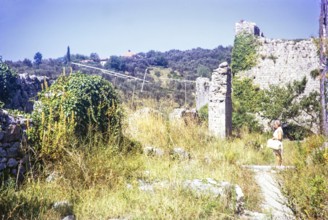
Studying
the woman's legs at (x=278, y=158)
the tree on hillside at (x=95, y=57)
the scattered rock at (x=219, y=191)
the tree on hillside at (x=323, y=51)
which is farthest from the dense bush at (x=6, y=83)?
the tree on hillside at (x=95, y=57)

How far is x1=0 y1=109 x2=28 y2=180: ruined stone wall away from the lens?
549 centimetres

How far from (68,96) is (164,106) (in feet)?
17.8

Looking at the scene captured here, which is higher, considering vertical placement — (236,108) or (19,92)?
(19,92)

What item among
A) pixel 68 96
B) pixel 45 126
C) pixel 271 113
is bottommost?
pixel 271 113

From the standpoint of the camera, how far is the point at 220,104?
39.3 ft

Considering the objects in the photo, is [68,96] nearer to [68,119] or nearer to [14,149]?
[68,119]

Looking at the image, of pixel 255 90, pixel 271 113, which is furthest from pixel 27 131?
pixel 255 90

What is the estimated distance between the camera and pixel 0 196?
4457mm

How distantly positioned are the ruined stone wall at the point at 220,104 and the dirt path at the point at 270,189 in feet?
11.0

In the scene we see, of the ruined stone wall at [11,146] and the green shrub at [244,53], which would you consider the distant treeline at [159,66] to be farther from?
the ruined stone wall at [11,146]

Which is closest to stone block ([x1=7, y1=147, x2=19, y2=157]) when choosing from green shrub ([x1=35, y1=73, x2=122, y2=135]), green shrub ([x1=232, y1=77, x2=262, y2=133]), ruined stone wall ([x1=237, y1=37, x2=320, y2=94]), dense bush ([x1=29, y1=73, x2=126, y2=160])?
dense bush ([x1=29, y1=73, x2=126, y2=160])

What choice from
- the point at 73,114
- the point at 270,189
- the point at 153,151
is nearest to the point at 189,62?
the point at 153,151

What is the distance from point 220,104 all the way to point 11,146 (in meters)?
7.83

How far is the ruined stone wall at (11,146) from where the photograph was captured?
5.49m
